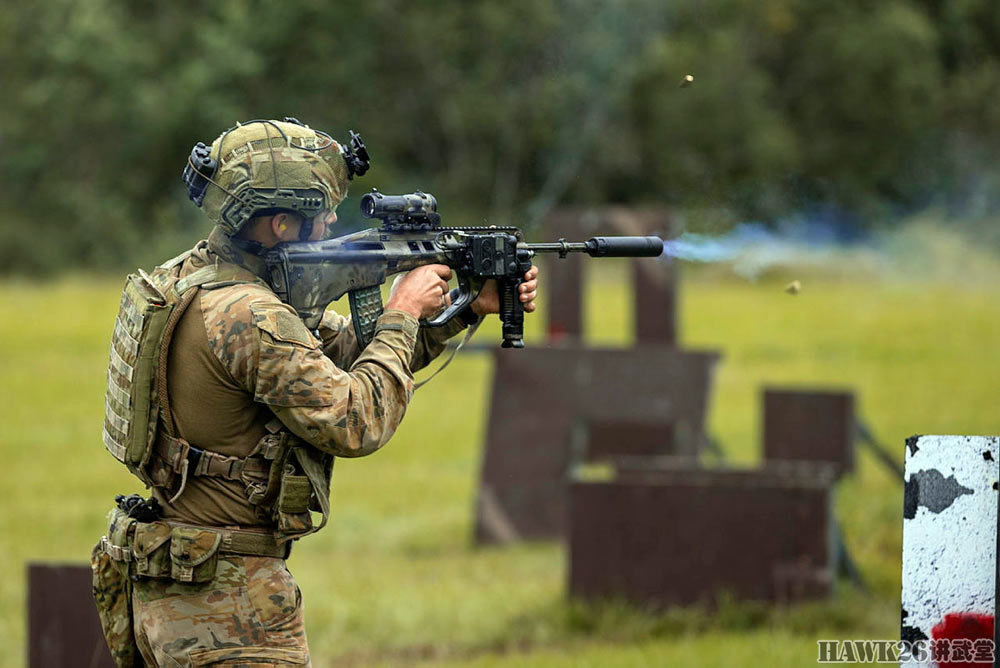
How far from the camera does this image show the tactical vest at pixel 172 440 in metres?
3.89

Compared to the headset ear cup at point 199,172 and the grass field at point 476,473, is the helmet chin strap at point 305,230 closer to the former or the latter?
the headset ear cup at point 199,172

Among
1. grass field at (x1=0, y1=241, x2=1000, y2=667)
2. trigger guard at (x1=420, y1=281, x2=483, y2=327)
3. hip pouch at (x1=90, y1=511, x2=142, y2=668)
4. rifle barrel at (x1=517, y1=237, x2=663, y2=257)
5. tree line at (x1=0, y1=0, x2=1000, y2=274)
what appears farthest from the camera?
tree line at (x1=0, y1=0, x2=1000, y2=274)

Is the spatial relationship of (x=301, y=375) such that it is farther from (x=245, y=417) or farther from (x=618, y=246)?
(x=618, y=246)

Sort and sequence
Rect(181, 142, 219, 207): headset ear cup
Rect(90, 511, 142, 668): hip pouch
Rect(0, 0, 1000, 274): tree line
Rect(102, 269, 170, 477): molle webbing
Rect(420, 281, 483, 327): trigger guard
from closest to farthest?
Rect(102, 269, 170, 477): molle webbing → Rect(181, 142, 219, 207): headset ear cup → Rect(90, 511, 142, 668): hip pouch → Rect(420, 281, 483, 327): trigger guard → Rect(0, 0, 1000, 274): tree line

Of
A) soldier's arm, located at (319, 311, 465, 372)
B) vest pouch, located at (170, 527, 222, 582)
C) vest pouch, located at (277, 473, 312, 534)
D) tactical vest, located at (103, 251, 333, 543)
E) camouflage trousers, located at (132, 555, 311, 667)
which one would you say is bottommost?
camouflage trousers, located at (132, 555, 311, 667)

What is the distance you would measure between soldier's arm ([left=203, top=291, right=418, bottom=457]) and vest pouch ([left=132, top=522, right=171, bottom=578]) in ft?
1.50

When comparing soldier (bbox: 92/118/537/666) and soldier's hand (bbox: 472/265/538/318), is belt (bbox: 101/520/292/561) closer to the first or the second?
soldier (bbox: 92/118/537/666)

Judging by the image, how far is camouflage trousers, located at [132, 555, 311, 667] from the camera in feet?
12.7

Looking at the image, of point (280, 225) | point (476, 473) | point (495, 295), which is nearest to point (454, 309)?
point (495, 295)

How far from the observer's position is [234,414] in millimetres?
3924

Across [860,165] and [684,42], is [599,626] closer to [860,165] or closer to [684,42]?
[860,165]

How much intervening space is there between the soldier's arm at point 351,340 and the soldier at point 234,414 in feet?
1.23

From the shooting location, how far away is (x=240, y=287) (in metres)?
3.91

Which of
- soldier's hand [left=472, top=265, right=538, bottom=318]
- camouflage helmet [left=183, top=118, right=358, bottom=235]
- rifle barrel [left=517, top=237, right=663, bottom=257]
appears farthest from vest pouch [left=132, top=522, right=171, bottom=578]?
rifle barrel [left=517, top=237, right=663, bottom=257]
